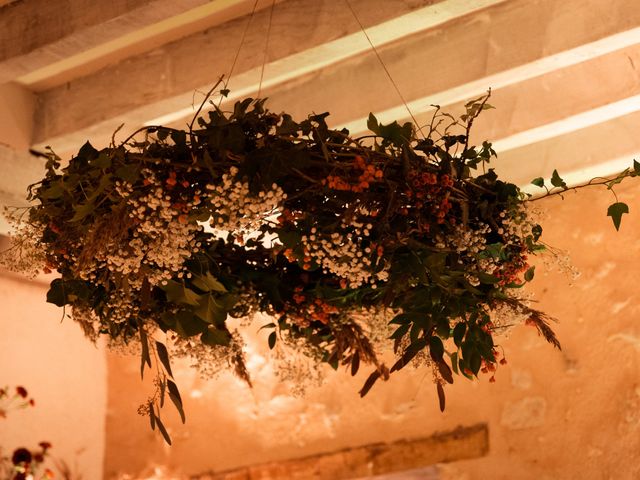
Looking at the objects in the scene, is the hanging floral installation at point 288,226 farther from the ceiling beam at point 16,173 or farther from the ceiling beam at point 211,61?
the ceiling beam at point 16,173

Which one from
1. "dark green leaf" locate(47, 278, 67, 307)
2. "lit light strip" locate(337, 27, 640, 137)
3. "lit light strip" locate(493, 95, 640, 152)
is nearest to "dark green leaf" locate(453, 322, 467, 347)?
"dark green leaf" locate(47, 278, 67, 307)

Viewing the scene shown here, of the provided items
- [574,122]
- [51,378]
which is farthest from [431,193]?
[51,378]

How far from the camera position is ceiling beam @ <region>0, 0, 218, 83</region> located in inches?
96.4

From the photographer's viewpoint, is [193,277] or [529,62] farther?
[529,62]

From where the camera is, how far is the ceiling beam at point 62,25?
96.4 inches

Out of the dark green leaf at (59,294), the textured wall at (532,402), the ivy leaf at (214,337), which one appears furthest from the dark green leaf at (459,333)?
the textured wall at (532,402)

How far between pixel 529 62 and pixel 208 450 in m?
2.65

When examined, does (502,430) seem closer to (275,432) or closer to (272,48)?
(275,432)

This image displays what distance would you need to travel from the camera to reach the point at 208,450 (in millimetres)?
4480

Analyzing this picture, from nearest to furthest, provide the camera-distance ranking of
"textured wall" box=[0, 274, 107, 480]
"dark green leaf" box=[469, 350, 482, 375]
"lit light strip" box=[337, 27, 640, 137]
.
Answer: "dark green leaf" box=[469, 350, 482, 375], "lit light strip" box=[337, 27, 640, 137], "textured wall" box=[0, 274, 107, 480]

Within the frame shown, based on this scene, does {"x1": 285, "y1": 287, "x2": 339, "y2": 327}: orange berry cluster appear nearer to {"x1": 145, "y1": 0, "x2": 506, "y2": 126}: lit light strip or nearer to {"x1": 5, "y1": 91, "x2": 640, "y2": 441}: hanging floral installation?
{"x1": 5, "y1": 91, "x2": 640, "y2": 441}: hanging floral installation

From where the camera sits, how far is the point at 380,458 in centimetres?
407

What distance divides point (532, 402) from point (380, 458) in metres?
0.78

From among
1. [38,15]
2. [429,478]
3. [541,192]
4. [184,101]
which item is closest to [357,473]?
[429,478]
